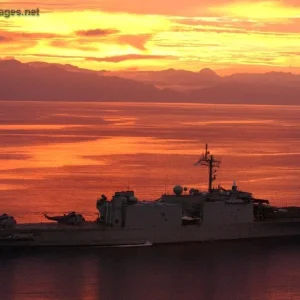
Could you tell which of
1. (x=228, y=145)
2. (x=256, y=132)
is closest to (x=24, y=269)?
(x=228, y=145)

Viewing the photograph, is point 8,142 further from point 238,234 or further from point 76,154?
point 238,234

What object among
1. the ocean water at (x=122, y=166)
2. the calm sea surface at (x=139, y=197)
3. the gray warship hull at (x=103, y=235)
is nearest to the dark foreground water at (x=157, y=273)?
the calm sea surface at (x=139, y=197)

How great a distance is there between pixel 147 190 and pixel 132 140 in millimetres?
44654

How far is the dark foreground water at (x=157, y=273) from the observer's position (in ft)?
97.9

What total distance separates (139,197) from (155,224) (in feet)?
51.1

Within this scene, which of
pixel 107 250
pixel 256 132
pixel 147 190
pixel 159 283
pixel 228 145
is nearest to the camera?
pixel 159 283

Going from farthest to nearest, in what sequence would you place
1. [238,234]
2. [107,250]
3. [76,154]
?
[76,154], [238,234], [107,250]

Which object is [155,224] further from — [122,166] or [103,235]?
[122,166]

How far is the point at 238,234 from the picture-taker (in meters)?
38.3

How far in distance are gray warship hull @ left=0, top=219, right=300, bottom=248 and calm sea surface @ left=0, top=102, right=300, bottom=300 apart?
50 cm

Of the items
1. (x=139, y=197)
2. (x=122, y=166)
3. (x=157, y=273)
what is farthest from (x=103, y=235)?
(x=122, y=166)

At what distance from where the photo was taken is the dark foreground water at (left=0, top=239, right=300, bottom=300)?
2983 cm

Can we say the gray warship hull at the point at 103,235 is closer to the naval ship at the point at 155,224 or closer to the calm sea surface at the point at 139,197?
the naval ship at the point at 155,224

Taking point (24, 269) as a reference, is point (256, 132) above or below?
above
